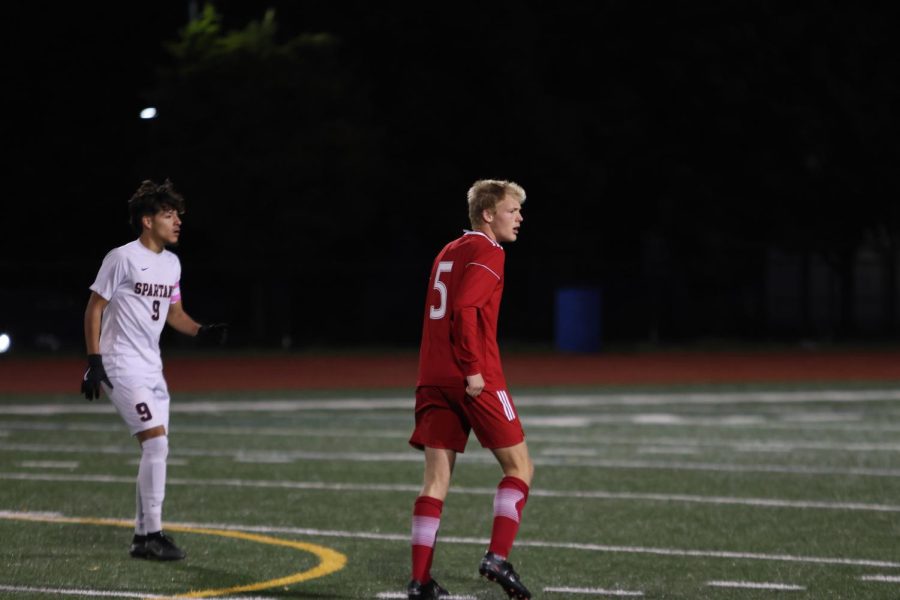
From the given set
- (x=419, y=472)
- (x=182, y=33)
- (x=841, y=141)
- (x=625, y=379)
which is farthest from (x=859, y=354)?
(x=419, y=472)

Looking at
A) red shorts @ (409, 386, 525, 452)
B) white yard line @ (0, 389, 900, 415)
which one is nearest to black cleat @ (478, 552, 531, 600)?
red shorts @ (409, 386, 525, 452)

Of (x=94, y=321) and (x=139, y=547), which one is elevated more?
(x=94, y=321)

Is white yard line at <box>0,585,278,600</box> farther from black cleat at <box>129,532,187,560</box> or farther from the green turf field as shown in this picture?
black cleat at <box>129,532,187,560</box>

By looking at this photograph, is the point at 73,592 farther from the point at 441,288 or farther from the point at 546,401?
the point at 546,401

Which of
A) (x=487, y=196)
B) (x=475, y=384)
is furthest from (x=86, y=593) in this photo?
(x=487, y=196)

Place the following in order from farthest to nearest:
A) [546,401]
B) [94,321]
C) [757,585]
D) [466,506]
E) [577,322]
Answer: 1. [577,322]
2. [546,401]
3. [466,506]
4. [94,321]
5. [757,585]

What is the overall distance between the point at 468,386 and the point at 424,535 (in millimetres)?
726

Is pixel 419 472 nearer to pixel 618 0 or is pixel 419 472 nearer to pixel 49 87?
pixel 49 87

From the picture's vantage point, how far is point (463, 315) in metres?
7.38

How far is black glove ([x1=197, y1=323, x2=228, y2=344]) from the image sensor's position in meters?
9.50

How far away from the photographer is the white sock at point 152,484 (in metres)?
8.97

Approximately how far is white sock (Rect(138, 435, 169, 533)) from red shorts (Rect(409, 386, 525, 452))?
1961mm

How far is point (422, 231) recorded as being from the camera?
1617 inches

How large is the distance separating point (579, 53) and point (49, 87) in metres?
13.7
